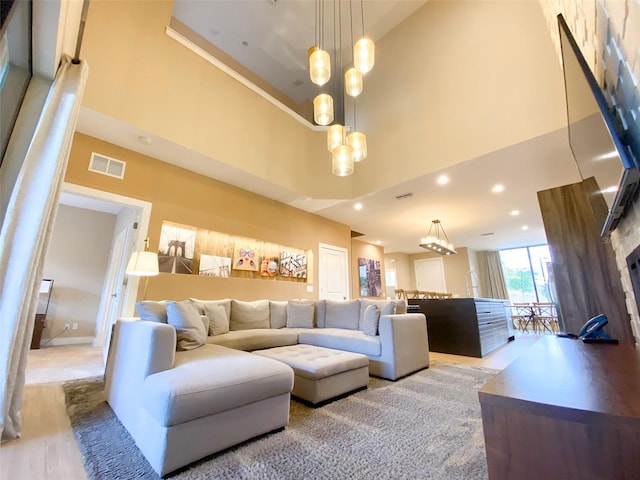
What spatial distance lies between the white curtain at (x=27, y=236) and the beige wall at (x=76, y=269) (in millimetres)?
4480

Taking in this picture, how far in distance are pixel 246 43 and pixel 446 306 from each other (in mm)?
6370

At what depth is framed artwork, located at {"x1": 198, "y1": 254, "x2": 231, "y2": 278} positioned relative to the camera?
4191 millimetres

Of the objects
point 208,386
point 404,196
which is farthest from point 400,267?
point 208,386

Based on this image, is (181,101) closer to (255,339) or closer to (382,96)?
(255,339)

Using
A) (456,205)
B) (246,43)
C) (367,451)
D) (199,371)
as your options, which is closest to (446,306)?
(456,205)

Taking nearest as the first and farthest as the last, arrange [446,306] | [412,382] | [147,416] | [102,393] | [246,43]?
[147,416] → [102,393] → [412,382] → [446,306] → [246,43]

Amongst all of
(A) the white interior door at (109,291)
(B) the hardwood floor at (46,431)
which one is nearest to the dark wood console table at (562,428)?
(B) the hardwood floor at (46,431)

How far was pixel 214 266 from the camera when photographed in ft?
14.1

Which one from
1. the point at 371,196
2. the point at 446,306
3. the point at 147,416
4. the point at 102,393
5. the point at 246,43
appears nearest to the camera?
the point at 147,416

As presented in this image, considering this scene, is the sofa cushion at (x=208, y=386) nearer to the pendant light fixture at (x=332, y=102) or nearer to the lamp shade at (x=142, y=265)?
the lamp shade at (x=142, y=265)

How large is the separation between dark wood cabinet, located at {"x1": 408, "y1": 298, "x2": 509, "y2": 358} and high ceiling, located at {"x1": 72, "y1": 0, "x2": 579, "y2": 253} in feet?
6.37

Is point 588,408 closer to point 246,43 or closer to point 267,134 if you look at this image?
point 267,134

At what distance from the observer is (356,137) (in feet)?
10.5

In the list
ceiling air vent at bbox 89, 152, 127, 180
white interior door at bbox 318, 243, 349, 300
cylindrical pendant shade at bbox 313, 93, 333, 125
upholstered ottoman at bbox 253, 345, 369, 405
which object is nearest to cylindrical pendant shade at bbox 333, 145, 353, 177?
cylindrical pendant shade at bbox 313, 93, 333, 125
